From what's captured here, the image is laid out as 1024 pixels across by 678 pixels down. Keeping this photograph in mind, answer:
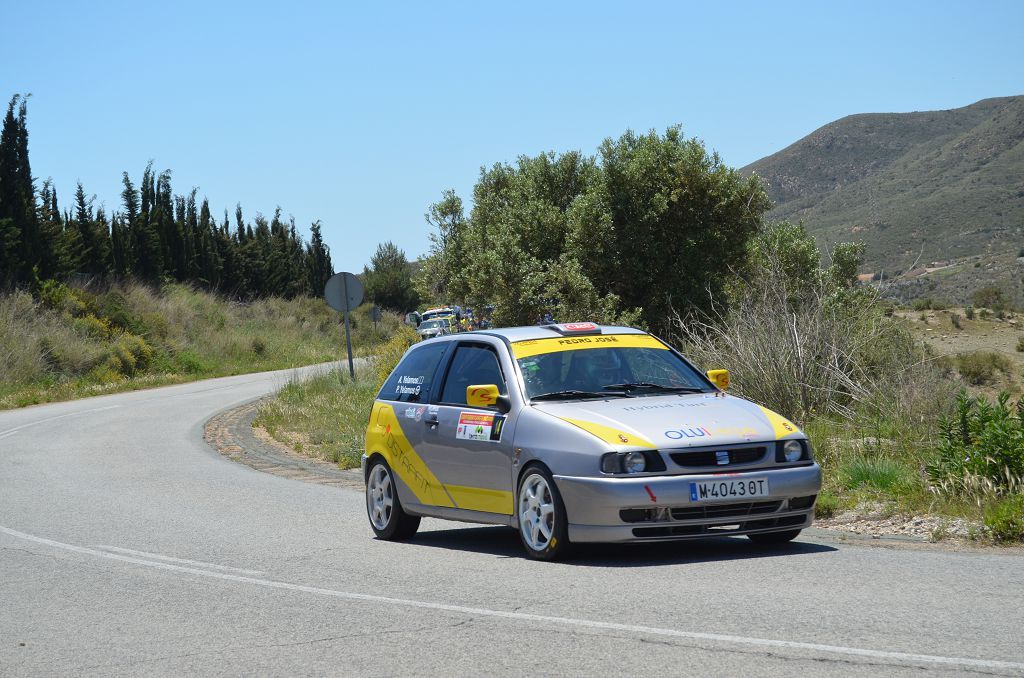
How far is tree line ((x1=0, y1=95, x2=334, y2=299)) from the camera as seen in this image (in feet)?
159

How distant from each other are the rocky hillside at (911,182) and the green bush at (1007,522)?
42619 millimetres

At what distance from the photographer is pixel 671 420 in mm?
8492

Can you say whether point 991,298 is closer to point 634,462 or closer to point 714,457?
point 714,457

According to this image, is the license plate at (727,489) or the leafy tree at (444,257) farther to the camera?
the leafy tree at (444,257)

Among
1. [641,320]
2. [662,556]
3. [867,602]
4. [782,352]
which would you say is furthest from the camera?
[641,320]

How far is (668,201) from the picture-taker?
26688 millimetres

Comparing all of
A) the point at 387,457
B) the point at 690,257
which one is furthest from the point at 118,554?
the point at 690,257

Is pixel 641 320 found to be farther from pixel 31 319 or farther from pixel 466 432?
pixel 31 319

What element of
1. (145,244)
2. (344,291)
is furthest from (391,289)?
(344,291)

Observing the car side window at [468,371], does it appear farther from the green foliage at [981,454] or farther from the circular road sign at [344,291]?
the circular road sign at [344,291]

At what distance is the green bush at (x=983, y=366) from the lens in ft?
157

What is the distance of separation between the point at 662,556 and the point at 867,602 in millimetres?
2128

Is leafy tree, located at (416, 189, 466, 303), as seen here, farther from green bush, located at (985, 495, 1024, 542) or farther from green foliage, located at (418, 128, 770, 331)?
green bush, located at (985, 495, 1024, 542)

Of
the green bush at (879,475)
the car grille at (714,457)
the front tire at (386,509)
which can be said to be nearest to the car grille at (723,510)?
the car grille at (714,457)
